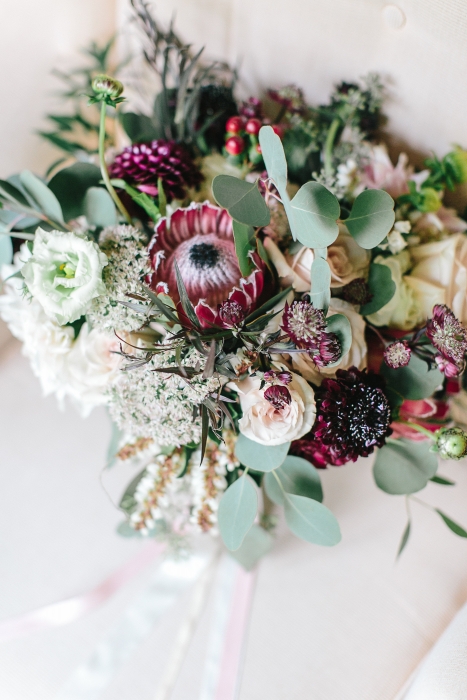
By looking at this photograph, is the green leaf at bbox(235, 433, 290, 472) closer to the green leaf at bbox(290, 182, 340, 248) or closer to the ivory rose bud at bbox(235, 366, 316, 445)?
the ivory rose bud at bbox(235, 366, 316, 445)

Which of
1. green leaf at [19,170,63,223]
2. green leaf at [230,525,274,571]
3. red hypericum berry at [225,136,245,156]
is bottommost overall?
green leaf at [230,525,274,571]

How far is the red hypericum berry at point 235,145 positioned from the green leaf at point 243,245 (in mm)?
169

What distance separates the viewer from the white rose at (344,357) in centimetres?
57

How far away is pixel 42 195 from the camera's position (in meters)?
0.64

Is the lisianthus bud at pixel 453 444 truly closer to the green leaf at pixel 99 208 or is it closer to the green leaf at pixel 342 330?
the green leaf at pixel 342 330

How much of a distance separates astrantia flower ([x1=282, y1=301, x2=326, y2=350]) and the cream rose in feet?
0.70

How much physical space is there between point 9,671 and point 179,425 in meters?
0.47

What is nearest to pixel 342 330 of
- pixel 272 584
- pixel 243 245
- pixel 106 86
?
pixel 243 245

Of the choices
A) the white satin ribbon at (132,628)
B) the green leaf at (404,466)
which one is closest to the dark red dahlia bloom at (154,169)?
the green leaf at (404,466)

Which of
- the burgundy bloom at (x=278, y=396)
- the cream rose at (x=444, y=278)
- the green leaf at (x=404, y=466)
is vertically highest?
the cream rose at (x=444, y=278)

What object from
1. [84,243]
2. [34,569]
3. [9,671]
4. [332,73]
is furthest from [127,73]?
[9,671]

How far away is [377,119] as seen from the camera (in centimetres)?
77

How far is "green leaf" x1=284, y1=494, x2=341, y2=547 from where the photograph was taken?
0.60 meters

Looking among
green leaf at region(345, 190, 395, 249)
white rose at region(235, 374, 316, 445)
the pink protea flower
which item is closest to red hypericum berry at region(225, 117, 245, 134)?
the pink protea flower
